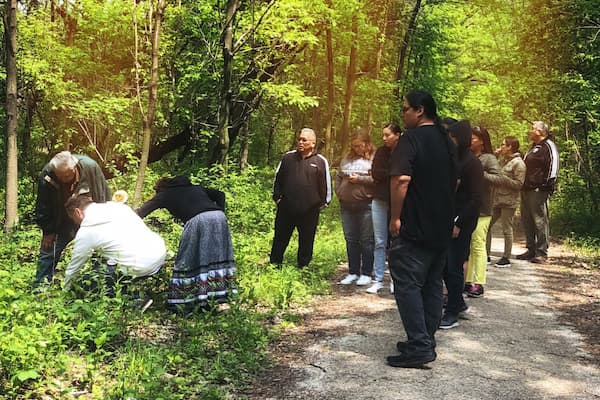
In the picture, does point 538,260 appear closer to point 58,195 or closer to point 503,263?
point 503,263

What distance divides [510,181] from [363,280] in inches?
111

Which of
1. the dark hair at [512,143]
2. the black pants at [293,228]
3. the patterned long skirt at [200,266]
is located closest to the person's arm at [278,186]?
the black pants at [293,228]

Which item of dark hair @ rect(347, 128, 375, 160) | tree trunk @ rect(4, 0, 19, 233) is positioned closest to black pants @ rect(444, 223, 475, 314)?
dark hair @ rect(347, 128, 375, 160)

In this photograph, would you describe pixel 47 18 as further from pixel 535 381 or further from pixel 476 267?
pixel 535 381

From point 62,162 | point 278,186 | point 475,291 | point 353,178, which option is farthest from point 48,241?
point 475,291

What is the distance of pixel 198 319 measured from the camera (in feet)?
18.0

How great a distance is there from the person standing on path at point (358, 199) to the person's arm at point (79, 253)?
11.4ft

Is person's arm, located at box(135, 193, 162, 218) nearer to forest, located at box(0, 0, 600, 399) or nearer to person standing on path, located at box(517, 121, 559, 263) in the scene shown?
forest, located at box(0, 0, 600, 399)

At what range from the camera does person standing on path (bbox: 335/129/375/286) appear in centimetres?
735

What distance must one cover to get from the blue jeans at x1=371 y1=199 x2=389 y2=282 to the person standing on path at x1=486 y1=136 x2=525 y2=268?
2468mm

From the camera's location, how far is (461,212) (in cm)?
569

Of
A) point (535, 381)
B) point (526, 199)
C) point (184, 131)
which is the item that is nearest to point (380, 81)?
point (184, 131)

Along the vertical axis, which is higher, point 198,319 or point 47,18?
point 47,18

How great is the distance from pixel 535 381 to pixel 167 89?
13.3m
